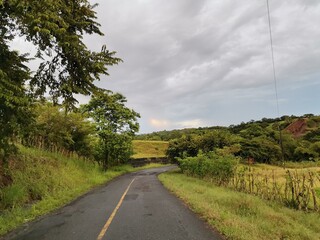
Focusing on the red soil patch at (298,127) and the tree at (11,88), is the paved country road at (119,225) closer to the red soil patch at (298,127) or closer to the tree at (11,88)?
the tree at (11,88)

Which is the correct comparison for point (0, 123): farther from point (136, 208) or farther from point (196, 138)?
point (196, 138)

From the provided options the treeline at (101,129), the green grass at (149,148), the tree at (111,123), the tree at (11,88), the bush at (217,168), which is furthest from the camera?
the green grass at (149,148)

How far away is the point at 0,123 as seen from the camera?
9.57 meters

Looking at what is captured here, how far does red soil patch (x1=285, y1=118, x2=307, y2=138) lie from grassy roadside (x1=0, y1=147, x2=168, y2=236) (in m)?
80.9

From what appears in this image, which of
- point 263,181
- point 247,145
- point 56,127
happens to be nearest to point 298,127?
point 247,145

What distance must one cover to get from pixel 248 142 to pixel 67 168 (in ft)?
118

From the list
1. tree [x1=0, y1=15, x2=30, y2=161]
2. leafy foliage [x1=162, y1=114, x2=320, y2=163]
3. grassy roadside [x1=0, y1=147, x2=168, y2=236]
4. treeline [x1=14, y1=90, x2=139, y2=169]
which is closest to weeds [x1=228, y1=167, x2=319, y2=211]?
leafy foliage [x1=162, y1=114, x2=320, y2=163]

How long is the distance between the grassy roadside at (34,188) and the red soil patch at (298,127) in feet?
265

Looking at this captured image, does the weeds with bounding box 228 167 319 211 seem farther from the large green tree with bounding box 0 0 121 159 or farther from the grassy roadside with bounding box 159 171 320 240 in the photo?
the large green tree with bounding box 0 0 121 159

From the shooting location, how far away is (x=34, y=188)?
14828 millimetres

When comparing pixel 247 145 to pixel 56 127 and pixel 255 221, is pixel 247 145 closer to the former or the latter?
pixel 56 127

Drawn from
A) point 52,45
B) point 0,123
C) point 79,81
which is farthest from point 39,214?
point 52,45

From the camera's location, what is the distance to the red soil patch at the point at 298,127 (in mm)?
89500

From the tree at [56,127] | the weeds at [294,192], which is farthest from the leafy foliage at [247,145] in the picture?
the tree at [56,127]
